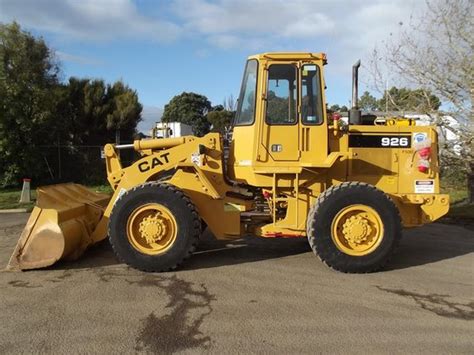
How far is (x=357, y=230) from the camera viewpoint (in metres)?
6.90

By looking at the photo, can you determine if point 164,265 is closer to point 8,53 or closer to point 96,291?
point 96,291

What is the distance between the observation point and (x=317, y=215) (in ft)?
22.6

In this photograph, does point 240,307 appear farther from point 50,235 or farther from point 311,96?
point 311,96

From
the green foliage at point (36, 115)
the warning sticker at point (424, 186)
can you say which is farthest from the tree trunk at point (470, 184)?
the green foliage at point (36, 115)

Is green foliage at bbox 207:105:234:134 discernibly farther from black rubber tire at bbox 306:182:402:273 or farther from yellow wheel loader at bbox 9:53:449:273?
black rubber tire at bbox 306:182:402:273

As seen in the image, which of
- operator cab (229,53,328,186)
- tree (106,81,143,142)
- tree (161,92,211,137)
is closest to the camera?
operator cab (229,53,328,186)

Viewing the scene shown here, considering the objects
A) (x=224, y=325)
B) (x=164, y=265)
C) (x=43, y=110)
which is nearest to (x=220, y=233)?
(x=164, y=265)

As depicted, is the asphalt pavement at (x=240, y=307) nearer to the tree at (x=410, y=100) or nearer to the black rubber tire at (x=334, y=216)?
the black rubber tire at (x=334, y=216)

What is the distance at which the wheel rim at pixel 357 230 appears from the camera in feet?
22.7

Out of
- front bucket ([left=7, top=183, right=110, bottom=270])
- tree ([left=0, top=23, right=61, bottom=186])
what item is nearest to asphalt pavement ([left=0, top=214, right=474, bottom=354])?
front bucket ([left=7, top=183, right=110, bottom=270])

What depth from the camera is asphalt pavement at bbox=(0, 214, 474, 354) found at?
4.59m

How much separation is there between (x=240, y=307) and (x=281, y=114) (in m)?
3.01

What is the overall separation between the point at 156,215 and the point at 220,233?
1.00 m

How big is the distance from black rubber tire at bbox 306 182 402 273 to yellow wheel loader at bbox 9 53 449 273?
1 cm
